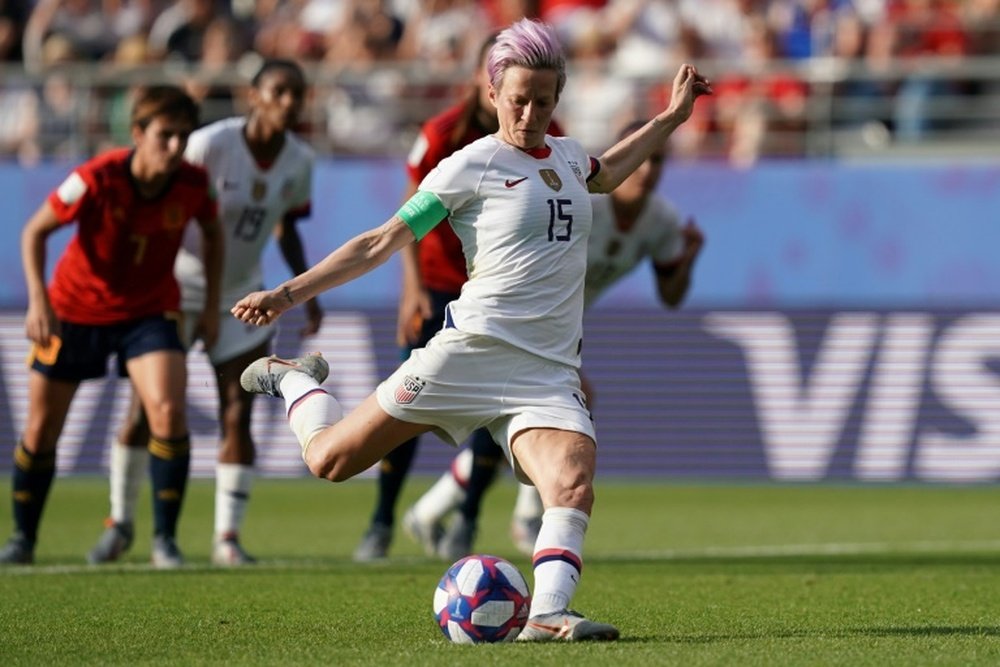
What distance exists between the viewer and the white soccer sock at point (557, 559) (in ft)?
19.6

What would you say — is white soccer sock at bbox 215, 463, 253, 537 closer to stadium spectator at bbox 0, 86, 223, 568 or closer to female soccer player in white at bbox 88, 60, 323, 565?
female soccer player in white at bbox 88, 60, 323, 565

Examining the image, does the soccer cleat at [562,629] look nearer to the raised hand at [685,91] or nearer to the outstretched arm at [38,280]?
the raised hand at [685,91]

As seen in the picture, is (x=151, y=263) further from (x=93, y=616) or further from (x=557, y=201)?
(x=557, y=201)

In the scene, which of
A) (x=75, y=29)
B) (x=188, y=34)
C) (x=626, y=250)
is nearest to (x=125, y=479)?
(x=626, y=250)

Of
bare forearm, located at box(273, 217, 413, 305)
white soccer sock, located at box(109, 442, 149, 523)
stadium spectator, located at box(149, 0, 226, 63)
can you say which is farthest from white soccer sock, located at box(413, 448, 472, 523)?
stadium spectator, located at box(149, 0, 226, 63)

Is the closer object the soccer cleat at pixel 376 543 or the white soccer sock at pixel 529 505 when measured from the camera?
the soccer cleat at pixel 376 543

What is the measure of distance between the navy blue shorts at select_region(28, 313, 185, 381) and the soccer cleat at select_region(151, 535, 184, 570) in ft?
3.08

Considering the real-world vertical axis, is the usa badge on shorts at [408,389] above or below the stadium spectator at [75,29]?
below

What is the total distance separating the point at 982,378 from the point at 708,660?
32.1 feet

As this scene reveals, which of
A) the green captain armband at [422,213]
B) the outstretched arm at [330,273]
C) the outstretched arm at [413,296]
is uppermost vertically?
the green captain armband at [422,213]

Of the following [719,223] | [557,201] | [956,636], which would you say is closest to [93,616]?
[557,201]

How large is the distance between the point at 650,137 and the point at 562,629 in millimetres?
1967

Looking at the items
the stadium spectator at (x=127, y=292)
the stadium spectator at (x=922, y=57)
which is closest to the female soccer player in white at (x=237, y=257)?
the stadium spectator at (x=127, y=292)

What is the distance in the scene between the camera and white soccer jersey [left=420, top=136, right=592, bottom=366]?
621 centimetres
